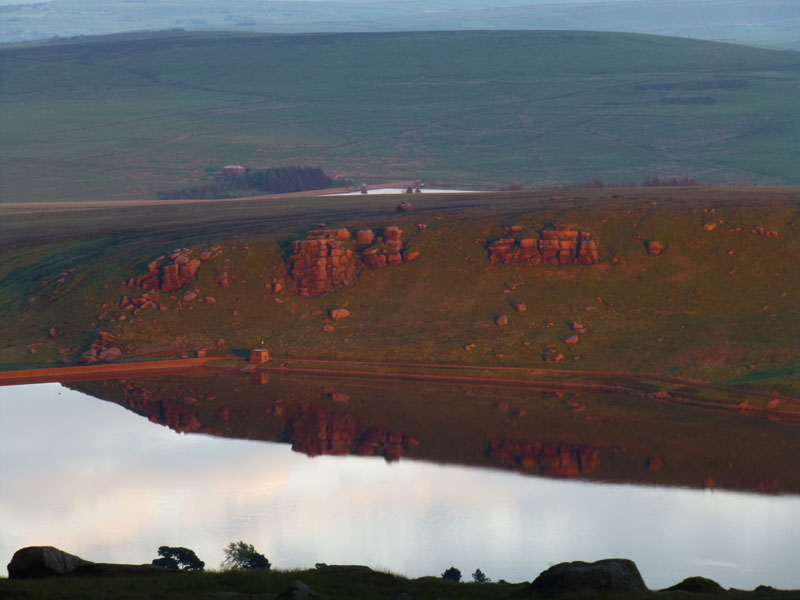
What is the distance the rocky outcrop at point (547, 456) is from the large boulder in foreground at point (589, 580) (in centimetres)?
2152

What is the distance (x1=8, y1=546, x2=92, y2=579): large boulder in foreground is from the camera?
26.8 m

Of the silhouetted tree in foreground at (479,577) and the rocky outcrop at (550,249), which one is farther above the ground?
the rocky outcrop at (550,249)

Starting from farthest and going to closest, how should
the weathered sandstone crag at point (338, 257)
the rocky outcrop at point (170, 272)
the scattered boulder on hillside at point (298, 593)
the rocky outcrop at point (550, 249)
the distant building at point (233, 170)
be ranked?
the distant building at point (233, 170)
the rocky outcrop at point (170, 272)
the weathered sandstone crag at point (338, 257)
the rocky outcrop at point (550, 249)
the scattered boulder on hillside at point (298, 593)

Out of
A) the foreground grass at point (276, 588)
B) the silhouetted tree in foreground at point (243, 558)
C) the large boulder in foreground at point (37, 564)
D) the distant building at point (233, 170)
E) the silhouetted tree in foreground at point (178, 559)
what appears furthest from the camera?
the distant building at point (233, 170)

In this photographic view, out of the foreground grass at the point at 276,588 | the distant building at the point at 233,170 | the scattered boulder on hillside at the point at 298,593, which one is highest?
the scattered boulder on hillside at the point at 298,593

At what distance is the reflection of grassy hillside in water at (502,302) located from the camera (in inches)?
2475

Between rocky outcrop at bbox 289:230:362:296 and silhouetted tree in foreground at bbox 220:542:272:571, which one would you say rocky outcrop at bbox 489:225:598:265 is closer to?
rocky outcrop at bbox 289:230:362:296

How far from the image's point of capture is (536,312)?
219ft

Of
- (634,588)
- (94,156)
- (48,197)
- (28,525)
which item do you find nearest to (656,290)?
(28,525)

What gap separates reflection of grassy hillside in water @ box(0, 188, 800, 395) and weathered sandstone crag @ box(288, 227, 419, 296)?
0.85m

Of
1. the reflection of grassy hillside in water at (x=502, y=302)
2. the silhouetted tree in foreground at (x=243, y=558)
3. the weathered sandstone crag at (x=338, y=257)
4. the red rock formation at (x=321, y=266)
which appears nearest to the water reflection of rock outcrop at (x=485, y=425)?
the reflection of grassy hillside in water at (x=502, y=302)

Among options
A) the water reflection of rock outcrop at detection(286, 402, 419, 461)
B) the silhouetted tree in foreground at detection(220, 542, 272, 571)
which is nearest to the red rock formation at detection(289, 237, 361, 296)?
the water reflection of rock outcrop at detection(286, 402, 419, 461)

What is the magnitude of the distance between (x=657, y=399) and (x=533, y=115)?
5811 inches

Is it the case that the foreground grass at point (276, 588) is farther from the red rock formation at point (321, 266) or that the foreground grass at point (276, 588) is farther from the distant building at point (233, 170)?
the distant building at point (233, 170)
